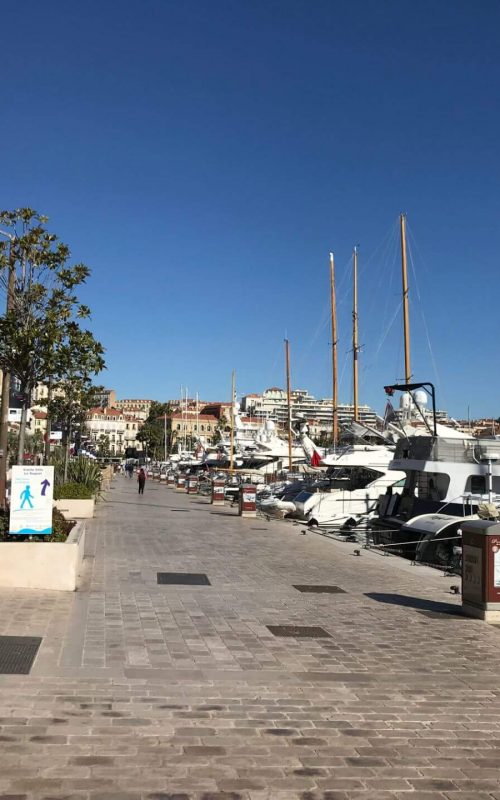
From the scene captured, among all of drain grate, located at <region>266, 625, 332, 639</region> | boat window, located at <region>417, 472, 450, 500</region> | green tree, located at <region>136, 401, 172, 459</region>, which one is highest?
green tree, located at <region>136, 401, 172, 459</region>

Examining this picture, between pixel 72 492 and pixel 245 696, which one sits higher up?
pixel 72 492

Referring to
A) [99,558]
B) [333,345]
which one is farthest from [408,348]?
[99,558]

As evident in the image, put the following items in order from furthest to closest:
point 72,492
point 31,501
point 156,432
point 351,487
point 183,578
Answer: point 156,432 < point 351,487 < point 72,492 < point 183,578 < point 31,501

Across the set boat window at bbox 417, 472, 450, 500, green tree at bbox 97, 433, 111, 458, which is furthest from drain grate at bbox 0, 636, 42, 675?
green tree at bbox 97, 433, 111, 458

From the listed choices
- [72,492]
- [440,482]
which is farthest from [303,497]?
[72,492]

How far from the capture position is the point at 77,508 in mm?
23641

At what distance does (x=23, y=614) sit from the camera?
916cm

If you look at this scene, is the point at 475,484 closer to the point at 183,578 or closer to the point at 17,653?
the point at 183,578

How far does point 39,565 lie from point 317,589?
4532 millimetres

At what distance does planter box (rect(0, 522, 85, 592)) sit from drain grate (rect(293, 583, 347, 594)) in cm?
374

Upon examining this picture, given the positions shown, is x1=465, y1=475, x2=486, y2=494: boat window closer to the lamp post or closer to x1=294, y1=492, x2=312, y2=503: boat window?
x1=294, y1=492, x2=312, y2=503: boat window

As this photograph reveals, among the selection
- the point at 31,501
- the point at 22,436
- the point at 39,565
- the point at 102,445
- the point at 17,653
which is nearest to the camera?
the point at 17,653

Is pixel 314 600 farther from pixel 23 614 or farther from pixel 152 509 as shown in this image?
pixel 152 509

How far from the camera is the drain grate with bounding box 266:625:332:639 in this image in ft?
28.8
